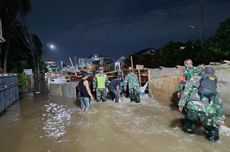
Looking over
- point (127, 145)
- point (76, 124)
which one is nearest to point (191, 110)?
point (127, 145)

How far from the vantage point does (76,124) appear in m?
6.90

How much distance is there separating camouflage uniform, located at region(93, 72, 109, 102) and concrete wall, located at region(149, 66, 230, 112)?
2.31 m

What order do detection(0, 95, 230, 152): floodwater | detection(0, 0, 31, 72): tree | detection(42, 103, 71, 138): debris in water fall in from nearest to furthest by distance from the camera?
detection(0, 95, 230, 152): floodwater < detection(42, 103, 71, 138): debris in water < detection(0, 0, 31, 72): tree

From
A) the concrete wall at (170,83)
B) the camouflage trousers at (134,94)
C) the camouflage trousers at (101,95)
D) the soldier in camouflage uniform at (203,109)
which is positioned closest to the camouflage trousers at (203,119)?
the soldier in camouflage uniform at (203,109)

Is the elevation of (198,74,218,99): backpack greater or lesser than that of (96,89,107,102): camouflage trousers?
greater

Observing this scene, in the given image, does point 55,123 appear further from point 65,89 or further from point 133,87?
point 65,89

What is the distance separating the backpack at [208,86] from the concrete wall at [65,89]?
9.36 m

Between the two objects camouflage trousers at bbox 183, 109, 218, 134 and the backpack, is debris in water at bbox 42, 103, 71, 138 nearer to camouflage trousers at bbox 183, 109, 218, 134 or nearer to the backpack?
camouflage trousers at bbox 183, 109, 218, 134

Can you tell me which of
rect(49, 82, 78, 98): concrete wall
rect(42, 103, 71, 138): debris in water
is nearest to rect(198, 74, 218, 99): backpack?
rect(42, 103, 71, 138): debris in water

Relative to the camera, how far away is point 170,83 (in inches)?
374

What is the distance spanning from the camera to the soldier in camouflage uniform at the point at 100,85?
10.3m

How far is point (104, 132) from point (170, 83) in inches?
182

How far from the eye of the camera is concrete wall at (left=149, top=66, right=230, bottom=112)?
723 cm

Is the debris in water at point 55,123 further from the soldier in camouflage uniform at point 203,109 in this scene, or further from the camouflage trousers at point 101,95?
the soldier in camouflage uniform at point 203,109
